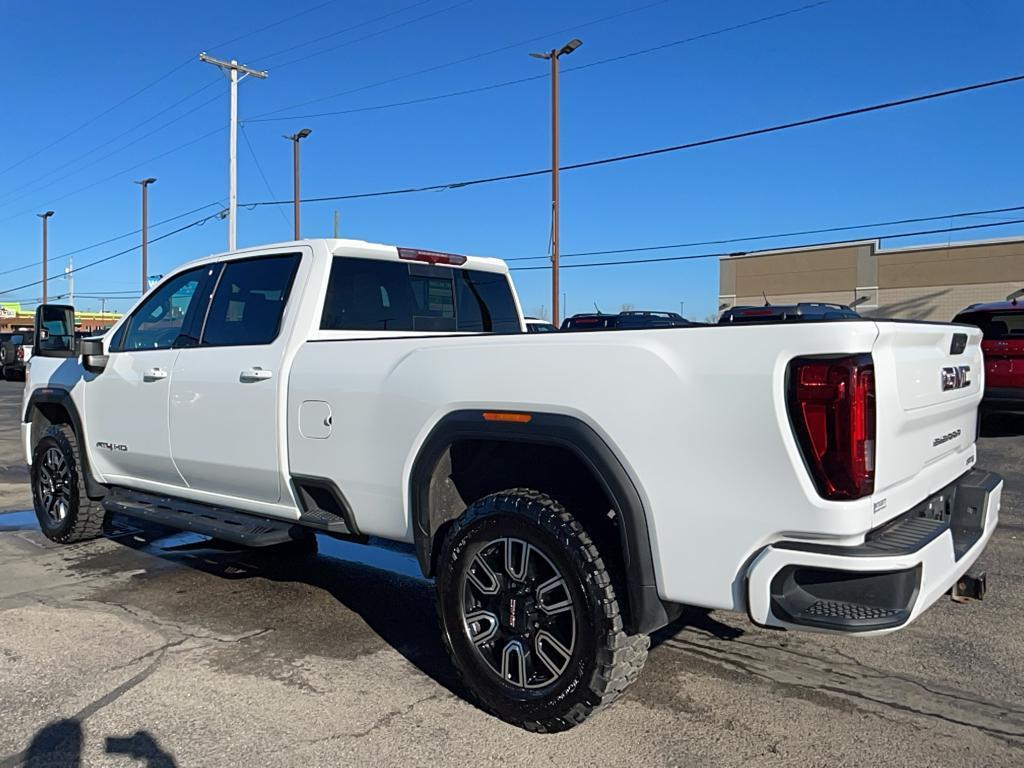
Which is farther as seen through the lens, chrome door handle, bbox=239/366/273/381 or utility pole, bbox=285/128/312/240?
utility pole, bbox=285/128/312/240

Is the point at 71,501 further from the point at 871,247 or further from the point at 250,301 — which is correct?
the point at 871,247

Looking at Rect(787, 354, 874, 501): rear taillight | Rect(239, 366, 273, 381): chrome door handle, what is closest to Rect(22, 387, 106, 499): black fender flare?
Rect(239, 366, 273, 381): chrome door handle

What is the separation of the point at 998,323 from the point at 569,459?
9935 mm

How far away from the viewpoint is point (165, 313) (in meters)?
5.54

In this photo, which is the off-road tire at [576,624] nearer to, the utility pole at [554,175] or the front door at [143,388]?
the front door at [143,388]

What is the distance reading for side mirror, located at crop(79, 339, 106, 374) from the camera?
18.5 ft

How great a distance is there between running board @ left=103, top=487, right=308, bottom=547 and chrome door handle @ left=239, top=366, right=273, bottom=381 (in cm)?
78

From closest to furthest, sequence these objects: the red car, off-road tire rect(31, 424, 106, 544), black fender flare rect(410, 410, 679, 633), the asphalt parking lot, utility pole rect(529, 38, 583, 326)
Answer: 1. black fender flare rect(410, 410, 679, 633)
2. the asphalt parking lot
3. off-road tire rect(31, 424, 106, 544)
4. the red car
5. utility pole rect(529, 38, 583, 326)

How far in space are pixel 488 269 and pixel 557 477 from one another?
257 centimetres

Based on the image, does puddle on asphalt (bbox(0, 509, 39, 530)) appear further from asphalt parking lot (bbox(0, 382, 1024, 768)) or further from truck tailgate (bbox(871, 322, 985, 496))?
truck tailgate (bbox(871, 322, 985, 496))

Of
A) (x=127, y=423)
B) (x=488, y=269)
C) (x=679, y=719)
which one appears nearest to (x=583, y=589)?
(x=679, y=719)

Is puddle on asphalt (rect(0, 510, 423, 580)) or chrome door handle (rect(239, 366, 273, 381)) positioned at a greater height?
chrome door handle (rect(239, 366, 273, 381))

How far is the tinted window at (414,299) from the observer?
15.5ft

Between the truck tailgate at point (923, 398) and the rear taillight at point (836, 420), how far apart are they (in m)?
0.07
